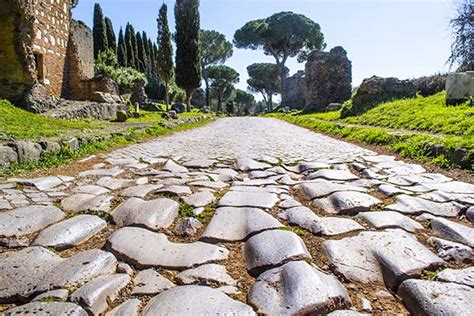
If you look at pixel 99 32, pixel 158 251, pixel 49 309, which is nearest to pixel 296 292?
pixel 158 251

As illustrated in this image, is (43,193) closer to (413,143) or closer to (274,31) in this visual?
(413,143)

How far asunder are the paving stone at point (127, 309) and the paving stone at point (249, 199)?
1.21m

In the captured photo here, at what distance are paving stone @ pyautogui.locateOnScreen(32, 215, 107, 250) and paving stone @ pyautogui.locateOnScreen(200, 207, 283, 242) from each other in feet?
2.25

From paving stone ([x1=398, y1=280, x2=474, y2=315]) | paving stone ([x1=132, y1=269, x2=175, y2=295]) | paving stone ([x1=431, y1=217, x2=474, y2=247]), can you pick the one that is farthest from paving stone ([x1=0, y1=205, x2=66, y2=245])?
paving stone ([x1=431, y1=217, x2=474, y2=247])

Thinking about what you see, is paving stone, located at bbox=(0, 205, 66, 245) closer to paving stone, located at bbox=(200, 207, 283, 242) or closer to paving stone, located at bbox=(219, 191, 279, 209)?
paving stone, located at bbox=(200, 207, 283, 242)

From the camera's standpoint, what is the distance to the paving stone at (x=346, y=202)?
2.39m

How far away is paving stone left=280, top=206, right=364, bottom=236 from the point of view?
6.66ft

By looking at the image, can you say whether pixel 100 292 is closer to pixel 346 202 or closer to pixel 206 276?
pixel 206 276

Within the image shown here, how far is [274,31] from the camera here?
107ft

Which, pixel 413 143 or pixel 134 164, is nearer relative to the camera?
pixel 134 164

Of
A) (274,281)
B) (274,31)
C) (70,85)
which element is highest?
(274,31)

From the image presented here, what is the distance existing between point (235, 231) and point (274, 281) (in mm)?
588

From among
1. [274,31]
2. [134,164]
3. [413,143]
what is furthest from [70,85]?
[274,31]

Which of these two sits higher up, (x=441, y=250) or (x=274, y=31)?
(x=274, y=31)
